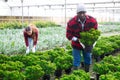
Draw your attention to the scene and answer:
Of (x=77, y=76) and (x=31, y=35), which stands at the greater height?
(x=31, y=35)

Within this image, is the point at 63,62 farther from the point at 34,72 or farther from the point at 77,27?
the point at 34,72

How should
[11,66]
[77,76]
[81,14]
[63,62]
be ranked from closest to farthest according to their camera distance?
[77,76] → [11,66] → [81,14] → [63,62]

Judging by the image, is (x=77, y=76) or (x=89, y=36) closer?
(x=77, y=76)

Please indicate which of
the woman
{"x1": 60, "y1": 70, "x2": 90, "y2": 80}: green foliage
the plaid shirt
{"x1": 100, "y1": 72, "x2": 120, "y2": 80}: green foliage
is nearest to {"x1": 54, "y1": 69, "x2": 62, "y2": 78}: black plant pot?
the plaid shirt

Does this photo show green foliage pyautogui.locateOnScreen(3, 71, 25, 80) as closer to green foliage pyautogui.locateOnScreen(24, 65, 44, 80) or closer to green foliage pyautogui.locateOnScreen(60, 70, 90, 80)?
green foliage pyautogui.locateOnScreen(24, 65, 44, 80)

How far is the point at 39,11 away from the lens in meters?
31.0

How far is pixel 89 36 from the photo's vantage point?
5.64 meters

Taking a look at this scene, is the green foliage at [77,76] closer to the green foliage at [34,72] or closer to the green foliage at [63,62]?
the green foliage at [34,72]

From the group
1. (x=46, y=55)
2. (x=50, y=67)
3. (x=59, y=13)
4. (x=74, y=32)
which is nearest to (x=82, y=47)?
(x=74, y=32)

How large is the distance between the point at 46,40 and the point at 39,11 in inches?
763

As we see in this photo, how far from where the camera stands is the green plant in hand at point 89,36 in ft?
18.6

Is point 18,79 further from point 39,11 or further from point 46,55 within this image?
point 39,11

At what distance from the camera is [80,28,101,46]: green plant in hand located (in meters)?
5.66

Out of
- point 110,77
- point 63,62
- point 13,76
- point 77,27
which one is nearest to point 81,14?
point 77,27
